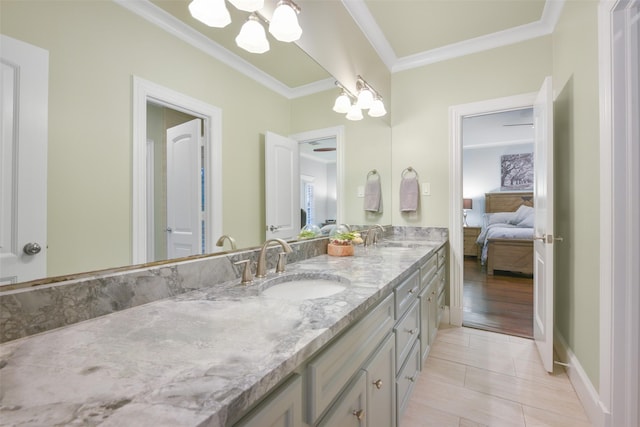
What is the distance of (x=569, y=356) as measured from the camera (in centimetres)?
182

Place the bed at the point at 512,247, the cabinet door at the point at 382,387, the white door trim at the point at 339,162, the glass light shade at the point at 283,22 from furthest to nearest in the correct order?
1. the bed at the point at 512,247
2. the white door trim at the point at 339,162
3. the glass light shade at the point at 283,22
4. the cabinet door at the point at 382,387

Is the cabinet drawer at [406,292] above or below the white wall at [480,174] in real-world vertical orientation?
below

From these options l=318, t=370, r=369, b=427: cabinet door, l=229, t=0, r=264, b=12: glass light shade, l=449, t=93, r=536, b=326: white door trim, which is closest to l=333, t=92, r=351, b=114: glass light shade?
l=229, t=0, r=264, b=12: glass light shade

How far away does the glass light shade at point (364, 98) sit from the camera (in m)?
2.14

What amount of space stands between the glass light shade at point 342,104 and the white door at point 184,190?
1100 millimetres

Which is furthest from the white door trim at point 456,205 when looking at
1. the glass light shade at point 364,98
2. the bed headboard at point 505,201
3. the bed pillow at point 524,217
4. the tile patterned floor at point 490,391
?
the bed headboard at point 505,201

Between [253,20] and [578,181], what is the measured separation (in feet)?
6.53

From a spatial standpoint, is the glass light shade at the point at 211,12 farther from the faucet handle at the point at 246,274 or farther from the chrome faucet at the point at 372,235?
the chrome faucet at the point at 372,235

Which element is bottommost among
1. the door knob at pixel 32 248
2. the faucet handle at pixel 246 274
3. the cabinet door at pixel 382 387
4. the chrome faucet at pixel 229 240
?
the cabinet door at pixel 382 387

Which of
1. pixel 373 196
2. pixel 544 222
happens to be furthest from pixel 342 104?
pixel 544 222

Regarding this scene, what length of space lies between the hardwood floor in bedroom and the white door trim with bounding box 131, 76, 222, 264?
2.59m

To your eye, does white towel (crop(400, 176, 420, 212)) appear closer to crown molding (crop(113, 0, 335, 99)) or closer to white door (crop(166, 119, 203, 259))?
crown molding (crop(113, 0, 335, 99))

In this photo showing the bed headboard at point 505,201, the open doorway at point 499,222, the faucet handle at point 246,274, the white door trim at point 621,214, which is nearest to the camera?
the faucet handle at point 246,274

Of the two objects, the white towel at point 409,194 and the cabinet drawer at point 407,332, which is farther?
the white towel at point 409,194
